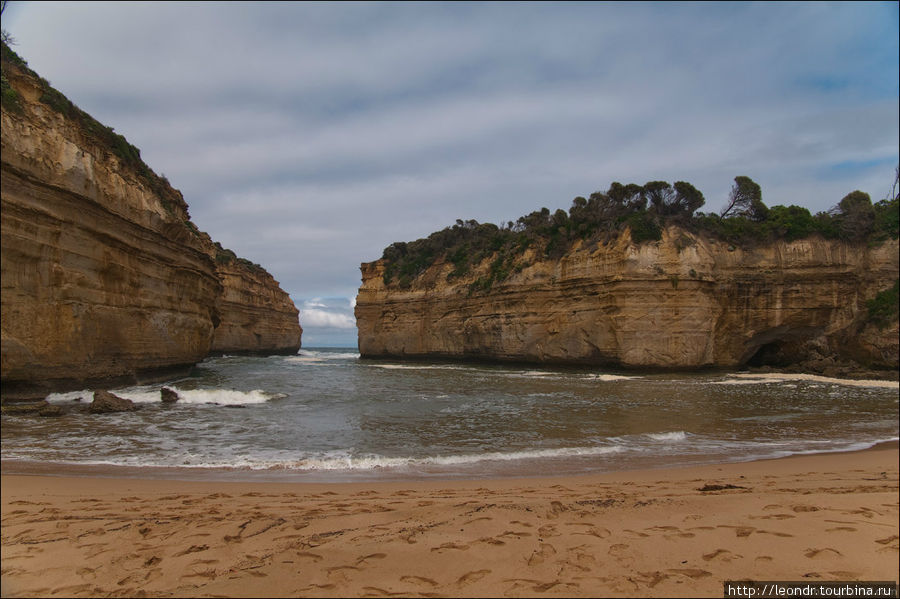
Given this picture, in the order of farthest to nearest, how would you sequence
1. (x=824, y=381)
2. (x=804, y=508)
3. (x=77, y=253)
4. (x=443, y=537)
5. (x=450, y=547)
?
(x=824, y=381) → (x=77, y=253) → (x=804, y=508) → (x=443, y=537) → (x=450, y=547)

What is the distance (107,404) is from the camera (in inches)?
400

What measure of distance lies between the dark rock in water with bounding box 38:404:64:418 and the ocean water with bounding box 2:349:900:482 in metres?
0.36

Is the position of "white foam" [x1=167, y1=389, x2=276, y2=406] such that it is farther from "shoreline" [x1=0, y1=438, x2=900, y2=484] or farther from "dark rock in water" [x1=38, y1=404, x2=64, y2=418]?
"shoreline" [x1=0, y1=438, x2=900, y2=484]

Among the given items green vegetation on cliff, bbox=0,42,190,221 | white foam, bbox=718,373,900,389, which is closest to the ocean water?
white foam, bbox=718,373,900,389

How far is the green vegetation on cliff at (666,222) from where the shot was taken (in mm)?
21516

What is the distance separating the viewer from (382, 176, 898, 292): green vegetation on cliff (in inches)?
847

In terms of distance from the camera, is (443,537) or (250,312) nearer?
(443,537)

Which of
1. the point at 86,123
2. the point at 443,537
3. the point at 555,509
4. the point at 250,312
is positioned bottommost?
the point at 555,509

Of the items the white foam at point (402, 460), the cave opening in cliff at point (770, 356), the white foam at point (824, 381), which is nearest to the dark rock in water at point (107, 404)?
the white foam at point (402, 460)

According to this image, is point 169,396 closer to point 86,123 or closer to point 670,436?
point 86,123

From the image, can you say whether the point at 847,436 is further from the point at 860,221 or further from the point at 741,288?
the point at 860,221

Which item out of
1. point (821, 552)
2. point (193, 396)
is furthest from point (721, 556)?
point (193, 396)

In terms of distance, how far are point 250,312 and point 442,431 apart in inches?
1678

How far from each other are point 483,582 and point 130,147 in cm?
1821
